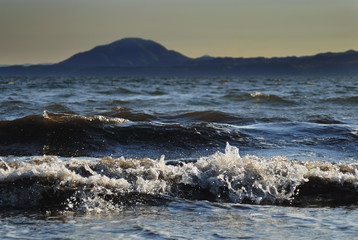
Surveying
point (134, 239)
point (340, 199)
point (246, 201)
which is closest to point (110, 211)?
point (134, 239)

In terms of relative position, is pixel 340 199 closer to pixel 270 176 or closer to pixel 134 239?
pixel 270 176

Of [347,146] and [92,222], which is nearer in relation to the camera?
[92,222]

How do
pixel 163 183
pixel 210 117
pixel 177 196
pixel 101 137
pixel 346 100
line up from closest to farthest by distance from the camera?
pixel 177 196 < pixel 163 183 < pixel 101 137 < pixel 210 117 < pixel 346 100

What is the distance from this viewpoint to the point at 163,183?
598cm

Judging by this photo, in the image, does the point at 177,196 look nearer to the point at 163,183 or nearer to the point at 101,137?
the point at 163,183

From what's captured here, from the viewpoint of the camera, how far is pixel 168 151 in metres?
9.16

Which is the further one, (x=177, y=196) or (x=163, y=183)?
(x=163, y=183)

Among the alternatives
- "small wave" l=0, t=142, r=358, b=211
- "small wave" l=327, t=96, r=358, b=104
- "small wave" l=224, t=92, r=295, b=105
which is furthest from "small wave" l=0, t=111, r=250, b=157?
"small wave" l=327, t=96, r=358, b=104

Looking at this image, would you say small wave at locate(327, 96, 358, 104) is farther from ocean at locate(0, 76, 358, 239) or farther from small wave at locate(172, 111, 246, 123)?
ocean at locate(0, 76, 358, 239)

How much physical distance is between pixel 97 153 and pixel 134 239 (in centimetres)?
496

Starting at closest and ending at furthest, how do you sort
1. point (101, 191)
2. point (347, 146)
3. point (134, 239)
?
point (134, 239) < point (101, 191) < point (347, 146)

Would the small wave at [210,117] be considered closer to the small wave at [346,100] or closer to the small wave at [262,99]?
the small wave at [262,99]

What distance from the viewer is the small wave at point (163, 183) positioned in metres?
5.57

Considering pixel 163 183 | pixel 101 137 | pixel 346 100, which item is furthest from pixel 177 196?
pixel 346 100
